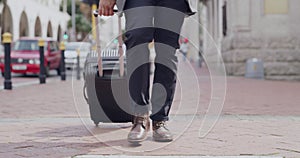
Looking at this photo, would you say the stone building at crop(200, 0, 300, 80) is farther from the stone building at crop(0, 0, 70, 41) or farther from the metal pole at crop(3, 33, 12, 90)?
the stone building at crop(0, 0, 70, 41)

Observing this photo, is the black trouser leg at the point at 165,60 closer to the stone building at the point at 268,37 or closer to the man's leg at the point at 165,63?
the man's leg at the point at 165,63

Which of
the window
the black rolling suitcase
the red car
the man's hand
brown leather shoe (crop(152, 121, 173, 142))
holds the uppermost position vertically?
the window

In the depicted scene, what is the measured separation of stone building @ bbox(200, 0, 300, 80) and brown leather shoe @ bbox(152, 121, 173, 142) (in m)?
10.8

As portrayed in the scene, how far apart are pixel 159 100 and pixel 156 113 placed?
3.7 inches

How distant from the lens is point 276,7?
1474 centimetres

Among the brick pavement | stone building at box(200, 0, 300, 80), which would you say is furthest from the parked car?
stone building at box(200, 0, 300, 80)

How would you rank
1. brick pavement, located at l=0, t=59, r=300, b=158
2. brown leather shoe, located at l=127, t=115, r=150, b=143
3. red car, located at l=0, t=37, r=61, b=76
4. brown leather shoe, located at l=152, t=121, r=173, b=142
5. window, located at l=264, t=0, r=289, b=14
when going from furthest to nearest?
1. red car, located at l=0, t=37, r=61, b=76
2. window, located at l=264, t=0, r=289, b=14
3. brown leather shoe, located at l=152, t=121, r=173, b=142
4. brown leather shoe, located at l=127, t=115, r=150, b=143
5. brick pavement, located at l=0, t=59, r=300, b=158

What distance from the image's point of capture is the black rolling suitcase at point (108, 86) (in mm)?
4066

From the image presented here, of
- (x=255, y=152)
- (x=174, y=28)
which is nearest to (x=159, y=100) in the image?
(x=174, y=28)

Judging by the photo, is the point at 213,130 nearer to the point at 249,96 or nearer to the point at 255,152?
the point at 255,152

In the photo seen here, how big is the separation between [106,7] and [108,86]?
684 millimetres

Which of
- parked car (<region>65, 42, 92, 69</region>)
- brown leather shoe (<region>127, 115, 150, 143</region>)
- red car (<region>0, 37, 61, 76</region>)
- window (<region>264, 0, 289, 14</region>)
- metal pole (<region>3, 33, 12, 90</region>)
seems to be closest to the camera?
brown leather shoe (<region>127, 115, 150, 143</region>)

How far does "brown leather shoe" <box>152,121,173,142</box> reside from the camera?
3.67 meters

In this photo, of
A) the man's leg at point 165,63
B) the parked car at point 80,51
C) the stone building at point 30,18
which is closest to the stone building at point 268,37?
the parked car at point 80,51
